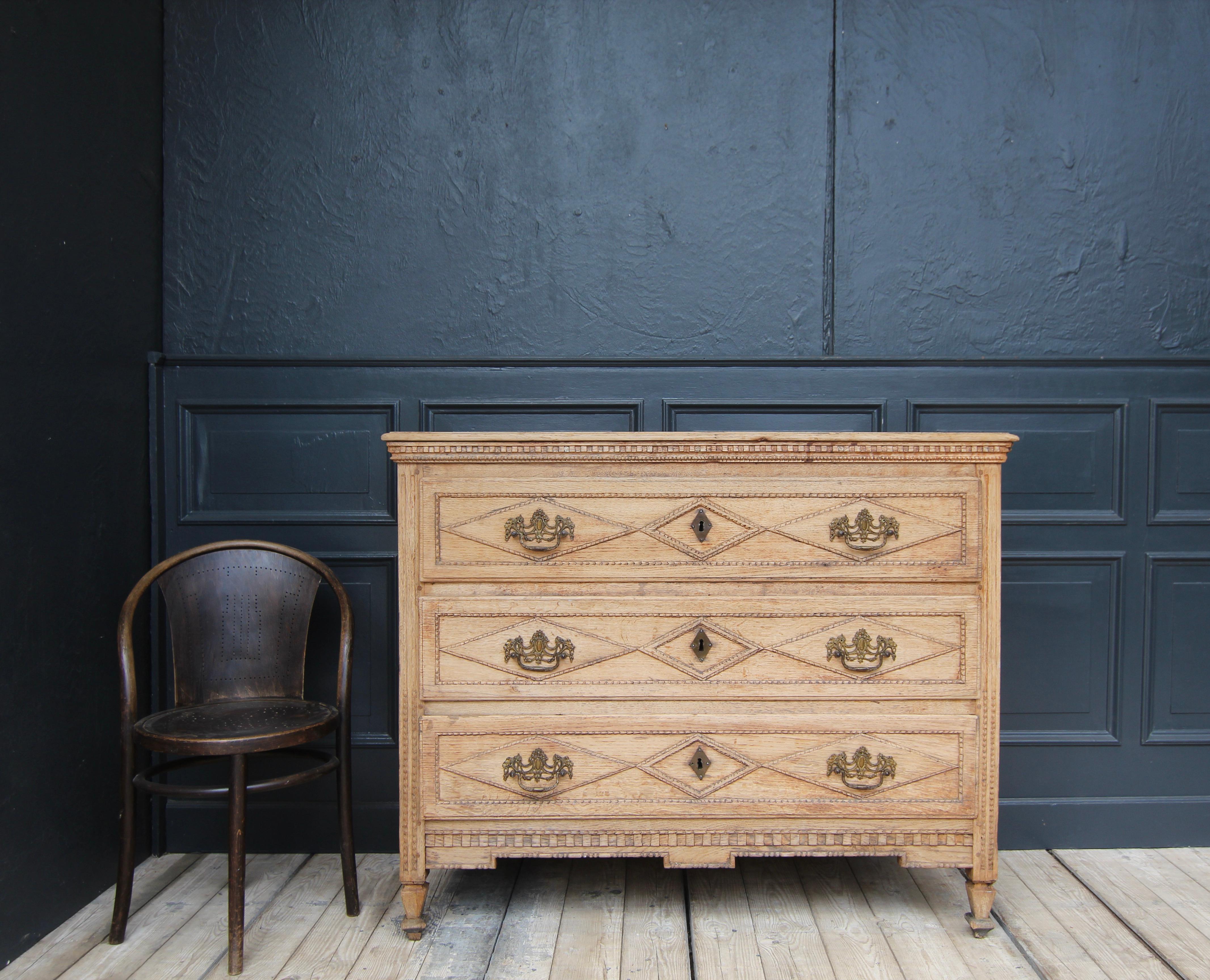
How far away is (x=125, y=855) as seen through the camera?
210 cm

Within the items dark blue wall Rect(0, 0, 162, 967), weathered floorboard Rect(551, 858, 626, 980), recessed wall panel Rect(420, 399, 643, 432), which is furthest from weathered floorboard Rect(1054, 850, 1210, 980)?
dark blue wall Rect(0, 0, 162, 967)

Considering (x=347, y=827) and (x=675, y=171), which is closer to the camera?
(x=347, y=827)

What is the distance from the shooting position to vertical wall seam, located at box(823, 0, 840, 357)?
2.72m

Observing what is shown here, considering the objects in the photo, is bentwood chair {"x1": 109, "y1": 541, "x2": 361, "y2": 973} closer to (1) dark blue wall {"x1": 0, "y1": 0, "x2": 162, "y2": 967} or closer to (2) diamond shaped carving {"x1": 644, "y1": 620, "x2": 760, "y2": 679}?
(1) dark blue wall {"x1": 0, "y1": 0, "x2": 162, "y2": 967}

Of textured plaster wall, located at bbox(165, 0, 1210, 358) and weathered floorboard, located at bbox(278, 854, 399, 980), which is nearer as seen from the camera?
weathered floorboard, located at bbox(278, 854, 399, 980)

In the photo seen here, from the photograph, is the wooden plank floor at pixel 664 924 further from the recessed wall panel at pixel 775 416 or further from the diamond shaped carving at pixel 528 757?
the recessed wall panel at pixel 775 416

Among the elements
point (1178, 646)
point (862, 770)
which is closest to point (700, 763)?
point (862, 770)

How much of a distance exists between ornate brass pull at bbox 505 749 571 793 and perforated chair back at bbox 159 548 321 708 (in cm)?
79

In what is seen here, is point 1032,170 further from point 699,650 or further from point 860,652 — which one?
point 699,650

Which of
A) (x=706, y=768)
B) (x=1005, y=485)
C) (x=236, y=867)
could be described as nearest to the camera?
(x=236, y=867)

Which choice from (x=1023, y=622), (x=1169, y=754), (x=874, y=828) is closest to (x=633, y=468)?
(x=874, y=828)

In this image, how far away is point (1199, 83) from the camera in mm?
2723

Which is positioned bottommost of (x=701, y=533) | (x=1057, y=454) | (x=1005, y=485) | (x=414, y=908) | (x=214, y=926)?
(x=214, y=926)

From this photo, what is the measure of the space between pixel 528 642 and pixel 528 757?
0.94 ft
